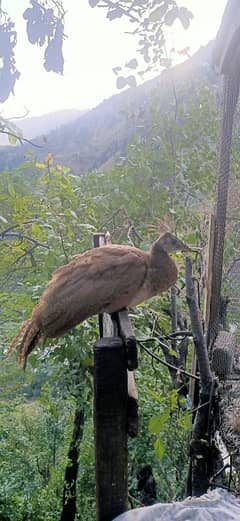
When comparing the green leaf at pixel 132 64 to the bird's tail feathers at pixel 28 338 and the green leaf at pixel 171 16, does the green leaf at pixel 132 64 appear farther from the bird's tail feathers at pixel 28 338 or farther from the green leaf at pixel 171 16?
the bird's tail feathers at pixel 28 338

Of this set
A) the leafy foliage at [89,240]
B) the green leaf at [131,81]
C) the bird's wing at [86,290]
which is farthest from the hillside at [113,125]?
the bird's wing at [86,290]

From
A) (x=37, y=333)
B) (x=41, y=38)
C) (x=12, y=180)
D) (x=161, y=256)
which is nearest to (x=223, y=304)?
(x=161, y=256)

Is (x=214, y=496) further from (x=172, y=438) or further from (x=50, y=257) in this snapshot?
(x=172, y=438)

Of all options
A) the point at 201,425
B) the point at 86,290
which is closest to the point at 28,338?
the point at 86,290

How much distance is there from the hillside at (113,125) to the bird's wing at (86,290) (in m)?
0.94

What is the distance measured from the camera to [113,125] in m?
3.78

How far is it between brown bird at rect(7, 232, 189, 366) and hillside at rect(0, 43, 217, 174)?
92 centimetres

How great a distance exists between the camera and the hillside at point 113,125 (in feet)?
7.72

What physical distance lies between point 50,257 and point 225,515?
1267 mm

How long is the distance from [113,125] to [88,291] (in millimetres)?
2912

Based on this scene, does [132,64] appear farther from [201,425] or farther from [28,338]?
[201,425]

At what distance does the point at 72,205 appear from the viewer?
219cm

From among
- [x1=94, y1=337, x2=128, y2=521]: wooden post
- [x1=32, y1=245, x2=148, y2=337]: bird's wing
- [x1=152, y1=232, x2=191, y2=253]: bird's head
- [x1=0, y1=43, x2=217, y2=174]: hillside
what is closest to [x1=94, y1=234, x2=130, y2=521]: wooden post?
[x1=94, y1=337, x2=128, y2=521]: wooden post

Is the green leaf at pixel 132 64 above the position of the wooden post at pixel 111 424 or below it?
above
